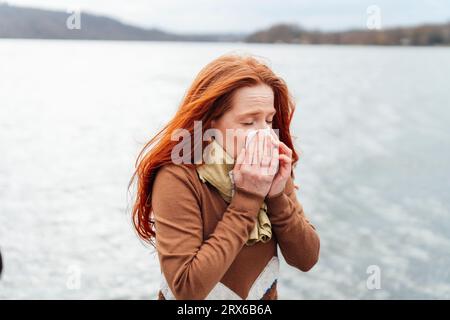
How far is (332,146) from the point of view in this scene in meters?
19.3

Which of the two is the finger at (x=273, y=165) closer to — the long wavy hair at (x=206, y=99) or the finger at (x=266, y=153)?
the finger at (x=266, y=153)

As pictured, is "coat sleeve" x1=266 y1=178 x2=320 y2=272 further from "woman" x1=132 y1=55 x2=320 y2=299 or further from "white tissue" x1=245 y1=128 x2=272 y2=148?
"white tissue" x1=245 y1=128 x2=272 y2=148

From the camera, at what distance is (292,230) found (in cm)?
138

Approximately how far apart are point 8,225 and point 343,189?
794cm

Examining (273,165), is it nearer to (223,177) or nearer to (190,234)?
(223,177)

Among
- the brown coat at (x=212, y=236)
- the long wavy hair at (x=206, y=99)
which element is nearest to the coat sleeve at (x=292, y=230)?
the brown coat at (x=212, y=236)

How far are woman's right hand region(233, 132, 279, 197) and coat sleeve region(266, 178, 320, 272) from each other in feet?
0.26

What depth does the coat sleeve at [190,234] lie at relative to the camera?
1.25m

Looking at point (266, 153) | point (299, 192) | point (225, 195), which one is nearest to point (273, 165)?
point (266, 153)

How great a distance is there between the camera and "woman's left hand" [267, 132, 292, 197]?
4.30ft

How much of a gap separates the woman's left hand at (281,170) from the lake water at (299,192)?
1.56 ft

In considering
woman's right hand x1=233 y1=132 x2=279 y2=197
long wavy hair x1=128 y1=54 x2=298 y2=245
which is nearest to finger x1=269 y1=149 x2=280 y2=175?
woman's right hand x1=233 y1=132 x2=279 y2=197

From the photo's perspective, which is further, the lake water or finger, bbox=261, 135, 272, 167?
the lake water
